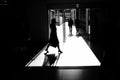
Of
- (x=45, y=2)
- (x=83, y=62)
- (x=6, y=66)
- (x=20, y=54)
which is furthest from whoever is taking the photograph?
(x=45, y=2)

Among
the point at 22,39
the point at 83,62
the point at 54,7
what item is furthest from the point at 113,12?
the point at 22,39

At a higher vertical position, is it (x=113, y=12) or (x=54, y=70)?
(x=113, y=12)

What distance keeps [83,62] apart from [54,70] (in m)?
1.64

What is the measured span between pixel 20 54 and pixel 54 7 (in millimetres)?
5529

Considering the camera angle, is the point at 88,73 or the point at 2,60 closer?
the point at 88,73

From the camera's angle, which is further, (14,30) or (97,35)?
(97,35)

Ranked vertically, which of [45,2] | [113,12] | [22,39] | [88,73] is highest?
[45,2]

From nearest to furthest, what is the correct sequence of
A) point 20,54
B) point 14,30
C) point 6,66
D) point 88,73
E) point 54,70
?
1. point 88,73
2. point 54,70
3. point 6,66
4. point 20,54
5. point 14,30

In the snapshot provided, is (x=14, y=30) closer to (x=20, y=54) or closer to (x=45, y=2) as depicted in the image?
(x=20, y=54)

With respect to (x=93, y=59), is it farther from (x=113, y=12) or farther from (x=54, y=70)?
(x=113, y=12)

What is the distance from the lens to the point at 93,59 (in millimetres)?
7766

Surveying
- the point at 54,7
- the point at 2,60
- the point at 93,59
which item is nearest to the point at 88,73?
the point at 93,59

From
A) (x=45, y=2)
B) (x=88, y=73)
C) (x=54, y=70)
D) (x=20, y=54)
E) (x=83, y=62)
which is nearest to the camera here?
(x=88, y=73)

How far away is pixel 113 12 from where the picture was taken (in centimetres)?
1105
